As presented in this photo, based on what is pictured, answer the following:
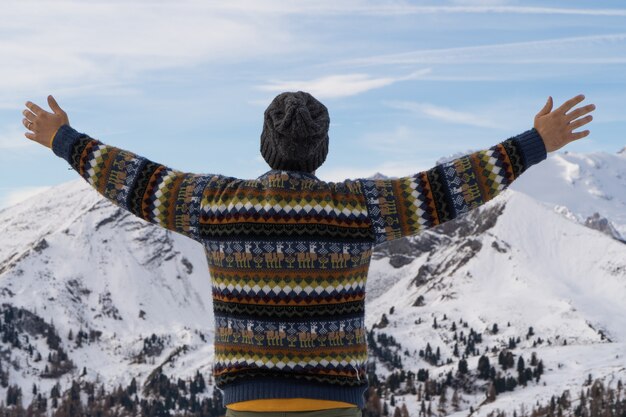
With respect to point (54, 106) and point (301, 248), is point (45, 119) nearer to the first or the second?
point (54, 106)

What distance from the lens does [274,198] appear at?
866cm

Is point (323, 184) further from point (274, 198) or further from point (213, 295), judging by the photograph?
point (213, 295)

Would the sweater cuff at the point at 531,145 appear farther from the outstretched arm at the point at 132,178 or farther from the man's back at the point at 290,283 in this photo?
the outstretched arm at the point at 132,178

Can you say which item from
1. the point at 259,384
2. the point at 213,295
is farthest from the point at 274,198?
the point at 259,384

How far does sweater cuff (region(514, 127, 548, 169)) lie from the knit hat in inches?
82.9

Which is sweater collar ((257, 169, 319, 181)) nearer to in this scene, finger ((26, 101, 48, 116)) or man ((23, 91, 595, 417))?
man ((23, 91, 595, 417))

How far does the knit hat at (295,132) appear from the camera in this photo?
28.7ft

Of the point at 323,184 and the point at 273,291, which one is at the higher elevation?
the point at 323,184

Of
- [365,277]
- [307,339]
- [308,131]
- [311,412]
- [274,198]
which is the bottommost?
[311,412]

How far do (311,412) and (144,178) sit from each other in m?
3.07

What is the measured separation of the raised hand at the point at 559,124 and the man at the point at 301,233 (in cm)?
1

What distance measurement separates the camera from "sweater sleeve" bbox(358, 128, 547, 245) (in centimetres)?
894

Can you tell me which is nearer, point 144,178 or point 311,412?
point 311,412

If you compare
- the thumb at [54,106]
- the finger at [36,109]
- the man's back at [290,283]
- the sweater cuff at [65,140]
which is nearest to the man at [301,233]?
the man's back at [290,283]
